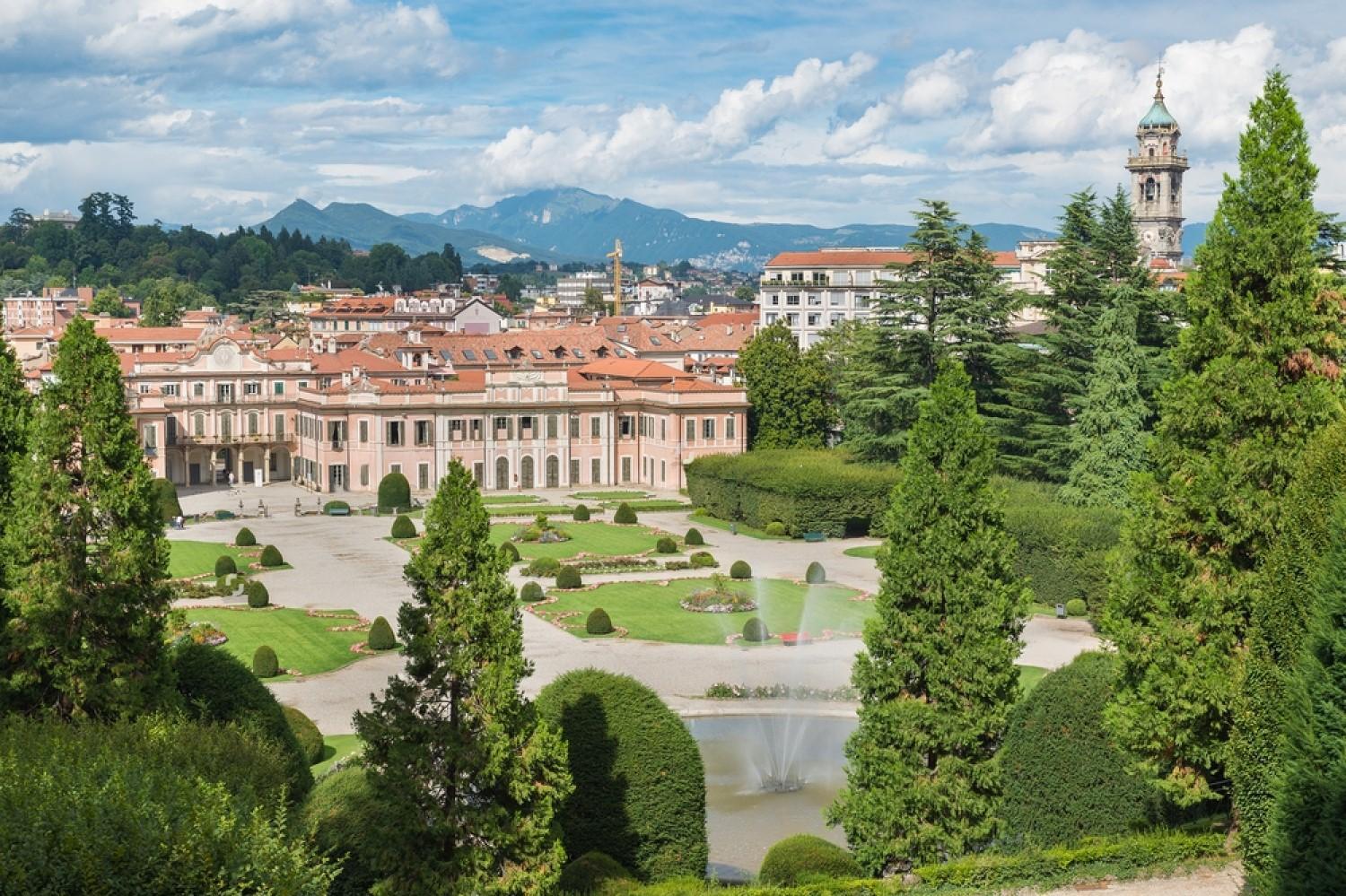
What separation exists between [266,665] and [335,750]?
6954mm

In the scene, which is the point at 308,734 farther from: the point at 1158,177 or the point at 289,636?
the point at 1158,177

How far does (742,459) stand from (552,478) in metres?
16.4

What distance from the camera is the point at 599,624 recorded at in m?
41.6

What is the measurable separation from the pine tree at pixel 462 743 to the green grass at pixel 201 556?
32.9m

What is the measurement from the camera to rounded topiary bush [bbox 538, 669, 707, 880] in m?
22.1

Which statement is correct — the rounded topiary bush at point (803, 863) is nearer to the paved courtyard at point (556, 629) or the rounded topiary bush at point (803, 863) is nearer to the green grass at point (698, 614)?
the paved courtyard at point (556, 629)

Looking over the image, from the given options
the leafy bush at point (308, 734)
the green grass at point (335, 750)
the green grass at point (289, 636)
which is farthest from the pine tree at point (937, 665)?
the green grass at point (289, 636)

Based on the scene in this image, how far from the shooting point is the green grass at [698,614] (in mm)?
41656

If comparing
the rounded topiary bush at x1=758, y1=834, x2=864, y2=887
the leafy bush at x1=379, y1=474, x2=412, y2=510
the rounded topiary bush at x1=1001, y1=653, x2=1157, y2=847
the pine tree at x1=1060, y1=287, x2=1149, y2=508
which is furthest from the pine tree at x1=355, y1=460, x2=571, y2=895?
the leafy bush at x1=379, y1=474, x2=412, y2=510

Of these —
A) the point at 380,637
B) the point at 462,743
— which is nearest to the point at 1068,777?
the point at 462,743

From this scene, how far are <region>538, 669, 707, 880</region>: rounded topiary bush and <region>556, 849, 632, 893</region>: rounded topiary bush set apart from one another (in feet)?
2.78

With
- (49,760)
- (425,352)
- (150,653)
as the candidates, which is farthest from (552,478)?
(49,760)

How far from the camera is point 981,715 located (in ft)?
71.9

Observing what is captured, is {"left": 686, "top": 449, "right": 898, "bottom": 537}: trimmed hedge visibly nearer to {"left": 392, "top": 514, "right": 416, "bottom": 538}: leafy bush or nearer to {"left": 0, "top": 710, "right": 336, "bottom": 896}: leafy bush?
{"left": 392, "top": 514, "right": 416, "bottom": 538}: leafy bush
